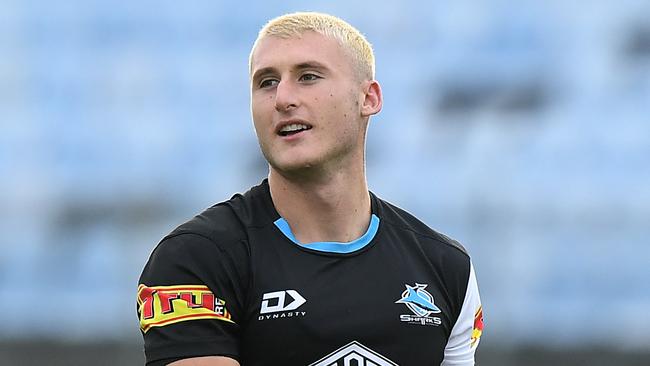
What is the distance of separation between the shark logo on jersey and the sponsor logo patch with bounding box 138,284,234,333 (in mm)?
501

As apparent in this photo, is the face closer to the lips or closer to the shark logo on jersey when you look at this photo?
the lips

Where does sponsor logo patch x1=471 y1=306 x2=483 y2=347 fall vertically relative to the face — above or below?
below

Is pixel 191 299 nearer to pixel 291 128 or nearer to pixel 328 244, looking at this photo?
pixel 328 244

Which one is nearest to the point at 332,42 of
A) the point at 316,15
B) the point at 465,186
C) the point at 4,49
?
the point at 316,15

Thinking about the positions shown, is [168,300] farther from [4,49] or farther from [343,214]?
[4,49]

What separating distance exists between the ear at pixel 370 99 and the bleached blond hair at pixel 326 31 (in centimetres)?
3

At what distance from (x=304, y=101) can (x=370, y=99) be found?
323mm

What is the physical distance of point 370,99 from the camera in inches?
151

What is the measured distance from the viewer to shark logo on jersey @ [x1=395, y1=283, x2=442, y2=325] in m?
3.57

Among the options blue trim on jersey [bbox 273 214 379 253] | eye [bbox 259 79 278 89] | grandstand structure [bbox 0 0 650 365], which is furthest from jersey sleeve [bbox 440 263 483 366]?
grandstand structure [bbox 0 0 650 365]

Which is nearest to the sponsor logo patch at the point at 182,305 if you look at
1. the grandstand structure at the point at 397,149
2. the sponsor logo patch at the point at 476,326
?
the sponsor logo patch at the point at 476,326

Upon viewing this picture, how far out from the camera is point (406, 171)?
35.2 ft

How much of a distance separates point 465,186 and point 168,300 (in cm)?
745

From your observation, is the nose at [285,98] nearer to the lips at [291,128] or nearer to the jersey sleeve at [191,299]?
the lips at [291,128]
